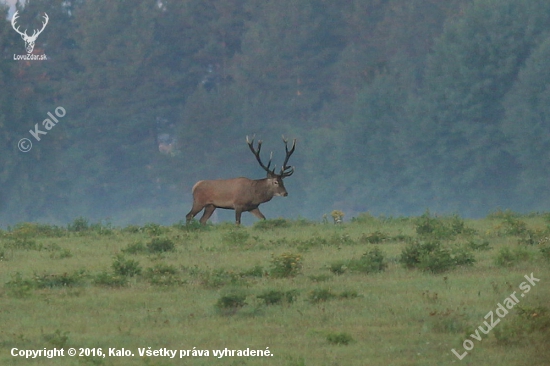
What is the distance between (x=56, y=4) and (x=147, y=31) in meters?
8.01

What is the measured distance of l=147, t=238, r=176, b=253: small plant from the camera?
71.9ft

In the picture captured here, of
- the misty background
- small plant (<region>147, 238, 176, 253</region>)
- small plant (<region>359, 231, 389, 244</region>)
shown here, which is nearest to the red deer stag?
small plant (<region>359, 231, 389, 244</region>)

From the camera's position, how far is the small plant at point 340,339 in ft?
42.4

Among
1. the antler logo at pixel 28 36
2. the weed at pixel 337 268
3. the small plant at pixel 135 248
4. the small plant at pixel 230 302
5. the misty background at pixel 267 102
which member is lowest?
the small plant at pixel 230 302

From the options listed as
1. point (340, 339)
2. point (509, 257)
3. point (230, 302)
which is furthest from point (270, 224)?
point (340, 339)

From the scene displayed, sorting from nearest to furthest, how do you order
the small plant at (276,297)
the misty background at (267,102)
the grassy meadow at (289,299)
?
1. the grassy meadow at (289,299)
2. the small plant at (276,297)
3. the misty background at (267,102)

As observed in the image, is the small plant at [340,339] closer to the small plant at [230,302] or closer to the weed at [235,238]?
the small plant at [230,302]

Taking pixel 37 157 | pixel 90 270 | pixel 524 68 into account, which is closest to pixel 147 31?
pixel 37 157

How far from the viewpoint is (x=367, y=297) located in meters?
15.5

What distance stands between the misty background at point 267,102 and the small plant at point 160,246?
1493 inches

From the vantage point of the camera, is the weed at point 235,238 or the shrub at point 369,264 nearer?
the shrub at point 369,264

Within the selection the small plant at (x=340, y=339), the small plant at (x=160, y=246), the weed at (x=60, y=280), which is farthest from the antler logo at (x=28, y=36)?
the small plant at (x=340, y=339)

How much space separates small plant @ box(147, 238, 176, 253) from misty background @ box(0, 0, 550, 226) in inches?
1493

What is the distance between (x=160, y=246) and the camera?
22.0 metres
